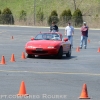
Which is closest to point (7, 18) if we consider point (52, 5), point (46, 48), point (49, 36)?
point (52, 5)

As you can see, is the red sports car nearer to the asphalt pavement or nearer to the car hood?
the car hood

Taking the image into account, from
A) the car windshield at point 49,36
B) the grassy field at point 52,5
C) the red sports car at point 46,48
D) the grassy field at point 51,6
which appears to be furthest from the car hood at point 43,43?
the grassy field at point 52,5

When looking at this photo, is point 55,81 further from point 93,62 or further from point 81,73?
point 93,62

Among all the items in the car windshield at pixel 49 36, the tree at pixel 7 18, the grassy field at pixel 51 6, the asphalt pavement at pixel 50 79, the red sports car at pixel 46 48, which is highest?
the grassy field at pixel 51 6

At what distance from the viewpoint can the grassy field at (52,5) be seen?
3851 inches

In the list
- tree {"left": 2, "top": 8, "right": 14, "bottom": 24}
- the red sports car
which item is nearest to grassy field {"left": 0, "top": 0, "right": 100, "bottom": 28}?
tree {"left": 2, "top": 8, "right": 14, "bottom": 24}

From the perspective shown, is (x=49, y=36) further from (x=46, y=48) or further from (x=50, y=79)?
(x=50, y=79)

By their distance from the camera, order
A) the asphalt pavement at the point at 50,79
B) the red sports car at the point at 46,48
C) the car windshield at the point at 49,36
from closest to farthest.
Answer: the asphalt pavement at the point at 50,79 < the red sports car at the point at 46,48 < the car windshield at the point at 49,36

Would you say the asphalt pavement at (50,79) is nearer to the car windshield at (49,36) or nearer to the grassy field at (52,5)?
the car windshield at (49,36)

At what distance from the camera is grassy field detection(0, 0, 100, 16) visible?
3851 inches

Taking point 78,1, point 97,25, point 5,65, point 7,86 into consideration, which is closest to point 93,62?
point 5,65

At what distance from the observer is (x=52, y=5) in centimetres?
10194

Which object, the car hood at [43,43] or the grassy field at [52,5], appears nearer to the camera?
the car hood at [43,43]

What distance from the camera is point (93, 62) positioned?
21297 millimetres
